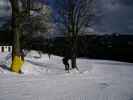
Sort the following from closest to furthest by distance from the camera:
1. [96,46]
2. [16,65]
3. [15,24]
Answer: [16,65], [15,24], [96,46]

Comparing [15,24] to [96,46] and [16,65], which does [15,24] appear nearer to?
[16,65]

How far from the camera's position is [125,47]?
7394cm

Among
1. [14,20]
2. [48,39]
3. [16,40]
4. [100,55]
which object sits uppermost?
[14,20]

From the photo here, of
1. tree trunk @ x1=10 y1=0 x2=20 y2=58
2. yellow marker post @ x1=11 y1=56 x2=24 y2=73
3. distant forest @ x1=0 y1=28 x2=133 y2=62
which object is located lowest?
distant forest @ x1=0 y1=28 x2=133 y2=62

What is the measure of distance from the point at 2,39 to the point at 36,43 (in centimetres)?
2333

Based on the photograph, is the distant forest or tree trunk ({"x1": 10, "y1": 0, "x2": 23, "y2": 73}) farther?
the distant forest

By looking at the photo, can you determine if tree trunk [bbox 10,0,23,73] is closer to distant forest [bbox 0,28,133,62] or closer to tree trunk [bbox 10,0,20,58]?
tree trunk [bbox 10,0,20,58]

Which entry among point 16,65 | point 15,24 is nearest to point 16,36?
point 15,24

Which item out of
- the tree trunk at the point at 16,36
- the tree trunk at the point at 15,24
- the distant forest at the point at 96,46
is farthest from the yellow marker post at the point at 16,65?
the distant forest at the point at 96,46

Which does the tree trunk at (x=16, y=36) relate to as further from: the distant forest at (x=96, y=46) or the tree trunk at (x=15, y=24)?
the distant forest at (x=96, y=46)

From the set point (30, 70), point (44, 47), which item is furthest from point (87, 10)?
point (44, 47)

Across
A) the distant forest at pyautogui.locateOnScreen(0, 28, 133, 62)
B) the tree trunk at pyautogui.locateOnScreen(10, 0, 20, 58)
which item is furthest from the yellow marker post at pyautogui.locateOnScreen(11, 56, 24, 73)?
the distant forest at pyautogui.locateOnScreen(0, 28, 133, 62)

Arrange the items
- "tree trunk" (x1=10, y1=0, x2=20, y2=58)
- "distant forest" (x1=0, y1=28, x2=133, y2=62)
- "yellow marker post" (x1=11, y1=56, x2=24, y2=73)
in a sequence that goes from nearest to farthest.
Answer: "yellow marker post" (x1=11, y1=56, x2=24, y2=73)
"tree trunk" (x1=10, y1=0, x2=20, y2=58)
"distant forest" (x1=0, y1=28, x2=133, y2=62)

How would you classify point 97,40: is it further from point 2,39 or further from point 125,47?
point 2,39
